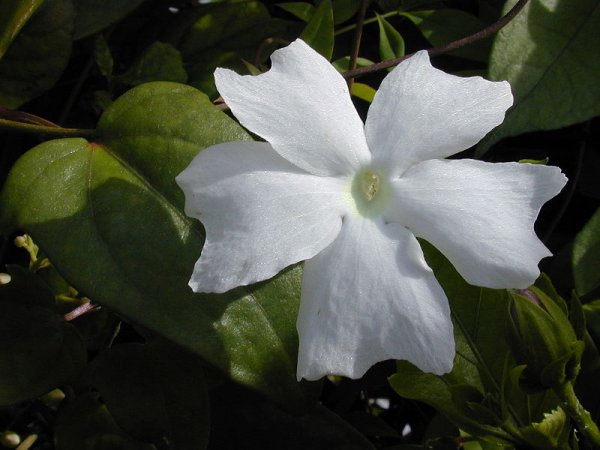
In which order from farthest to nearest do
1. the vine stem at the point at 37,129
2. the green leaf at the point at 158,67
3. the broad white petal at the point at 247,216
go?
the green leaf at the point at 158,67 < the vine stem at the point at 37,129 < the broad white petal at the point at 247,216

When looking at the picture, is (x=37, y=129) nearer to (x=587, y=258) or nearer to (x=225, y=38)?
(x=225, y=38)

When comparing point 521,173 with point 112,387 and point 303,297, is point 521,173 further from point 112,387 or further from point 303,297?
point 112,387

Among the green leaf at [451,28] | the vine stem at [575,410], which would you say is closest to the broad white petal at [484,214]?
the vine stem at [575,410]

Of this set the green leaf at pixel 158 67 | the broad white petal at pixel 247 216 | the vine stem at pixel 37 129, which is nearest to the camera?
the broad white petal at pixel 247 216

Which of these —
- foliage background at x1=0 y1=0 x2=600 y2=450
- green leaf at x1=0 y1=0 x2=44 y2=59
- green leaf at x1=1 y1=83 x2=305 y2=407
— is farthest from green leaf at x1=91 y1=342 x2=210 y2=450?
green leaf at x1=0 y1=0 x2=44 y2=59

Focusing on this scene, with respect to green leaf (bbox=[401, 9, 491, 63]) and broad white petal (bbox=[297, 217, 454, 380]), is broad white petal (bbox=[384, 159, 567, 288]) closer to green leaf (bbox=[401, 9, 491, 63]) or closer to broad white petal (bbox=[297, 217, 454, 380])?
broad white petal (bbox=[297, 217, 454, 380])

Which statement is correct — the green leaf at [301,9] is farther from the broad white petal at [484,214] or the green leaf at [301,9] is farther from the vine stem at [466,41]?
the broad white petal at [484,214]

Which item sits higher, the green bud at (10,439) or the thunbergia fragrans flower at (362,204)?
the thunbergia fragrans flower at (362,204)
